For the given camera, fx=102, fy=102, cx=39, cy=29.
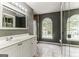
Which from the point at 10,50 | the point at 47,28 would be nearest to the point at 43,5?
the point at 47,28

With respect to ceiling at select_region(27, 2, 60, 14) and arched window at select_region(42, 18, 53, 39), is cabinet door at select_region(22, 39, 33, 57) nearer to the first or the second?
ceiling at select_region(27, 2, 60, 14)

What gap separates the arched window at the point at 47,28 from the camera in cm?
577

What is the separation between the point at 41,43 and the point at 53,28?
44.8 inches

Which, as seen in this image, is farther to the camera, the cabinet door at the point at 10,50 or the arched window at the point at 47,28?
the arched window at the point at 47,28

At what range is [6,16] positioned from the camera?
2461 millimetres

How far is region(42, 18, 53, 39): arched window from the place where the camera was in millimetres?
5770

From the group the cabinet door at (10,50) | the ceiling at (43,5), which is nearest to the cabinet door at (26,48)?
the cabinet door at (10,50)

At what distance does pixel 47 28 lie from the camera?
19.1ft

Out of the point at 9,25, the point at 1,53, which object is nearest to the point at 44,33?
the point at 9,25

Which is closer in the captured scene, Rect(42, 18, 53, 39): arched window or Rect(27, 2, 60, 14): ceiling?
Rect(27, 2, 60, 14): ceiling

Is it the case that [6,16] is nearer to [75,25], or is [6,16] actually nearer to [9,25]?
[9,25]

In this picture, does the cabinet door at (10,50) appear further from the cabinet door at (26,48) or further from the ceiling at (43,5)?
the ceiling at (43,5)

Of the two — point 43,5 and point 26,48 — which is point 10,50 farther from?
point 43,5

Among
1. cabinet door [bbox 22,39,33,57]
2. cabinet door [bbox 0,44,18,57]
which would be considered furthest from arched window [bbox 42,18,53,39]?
cabinet door [bbox 0,44,18,57]
